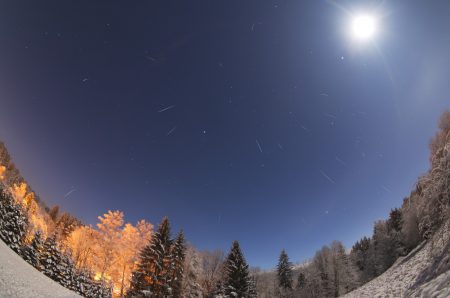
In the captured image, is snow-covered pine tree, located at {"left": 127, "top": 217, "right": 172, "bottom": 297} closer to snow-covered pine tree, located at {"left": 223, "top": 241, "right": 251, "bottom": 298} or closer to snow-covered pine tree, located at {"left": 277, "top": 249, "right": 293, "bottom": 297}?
snow-covered pine tree, located at {"left": 223, "top": 241, "right": 251, "bottom": 298}

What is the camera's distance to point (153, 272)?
105 feet

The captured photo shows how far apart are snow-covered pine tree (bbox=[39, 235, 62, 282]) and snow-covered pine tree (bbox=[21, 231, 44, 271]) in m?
0.47

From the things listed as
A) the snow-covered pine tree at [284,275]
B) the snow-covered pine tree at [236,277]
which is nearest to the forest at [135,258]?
the snow-covered pine tree at [236,277]

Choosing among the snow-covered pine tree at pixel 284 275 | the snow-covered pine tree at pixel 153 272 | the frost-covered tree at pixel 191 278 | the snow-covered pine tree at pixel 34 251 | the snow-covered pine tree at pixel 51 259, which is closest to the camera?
the snow-covered pine tree at pixel 34 251

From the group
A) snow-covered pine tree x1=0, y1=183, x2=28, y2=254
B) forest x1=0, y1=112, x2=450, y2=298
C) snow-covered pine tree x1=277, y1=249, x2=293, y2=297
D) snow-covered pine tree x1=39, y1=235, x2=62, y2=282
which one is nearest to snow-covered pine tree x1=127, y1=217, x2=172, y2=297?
forest x1=0, y1=112, x2=450, y2=298

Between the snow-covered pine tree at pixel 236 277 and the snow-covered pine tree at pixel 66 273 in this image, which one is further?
the snow-covered pine tree at pixel 236 277

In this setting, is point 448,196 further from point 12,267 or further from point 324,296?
point 324,296

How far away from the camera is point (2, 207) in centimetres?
2436

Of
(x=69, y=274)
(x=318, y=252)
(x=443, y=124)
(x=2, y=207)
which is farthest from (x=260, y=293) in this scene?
(x=2, y=207)

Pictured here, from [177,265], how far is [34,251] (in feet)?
56.8

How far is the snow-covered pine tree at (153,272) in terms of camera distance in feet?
102

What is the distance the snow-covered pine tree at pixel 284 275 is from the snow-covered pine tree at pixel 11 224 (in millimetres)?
57353

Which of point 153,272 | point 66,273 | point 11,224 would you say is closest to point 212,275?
point 153,272

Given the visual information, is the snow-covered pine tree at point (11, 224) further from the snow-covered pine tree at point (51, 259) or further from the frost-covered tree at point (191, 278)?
the frost-covered tree at point (191, 278)
